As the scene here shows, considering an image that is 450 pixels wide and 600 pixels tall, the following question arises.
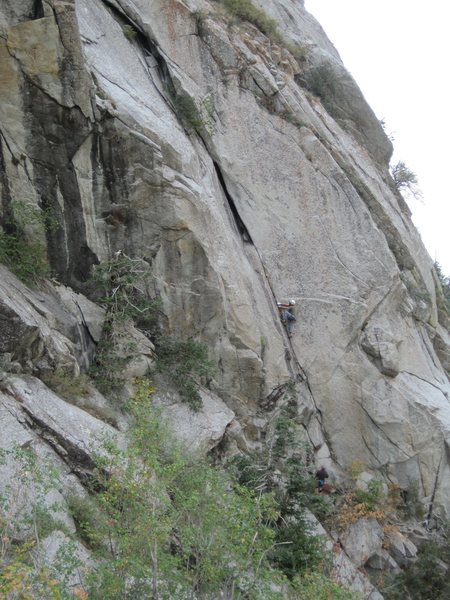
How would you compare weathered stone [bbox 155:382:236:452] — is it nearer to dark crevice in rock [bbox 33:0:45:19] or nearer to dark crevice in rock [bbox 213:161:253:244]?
dark crevice in rock [bbox 213:161:253:244]

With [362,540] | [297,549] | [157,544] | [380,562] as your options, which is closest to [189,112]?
[297,549]

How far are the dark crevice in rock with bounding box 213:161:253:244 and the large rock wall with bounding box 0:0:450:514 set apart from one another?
0.03 meters

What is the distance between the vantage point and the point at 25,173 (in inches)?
607

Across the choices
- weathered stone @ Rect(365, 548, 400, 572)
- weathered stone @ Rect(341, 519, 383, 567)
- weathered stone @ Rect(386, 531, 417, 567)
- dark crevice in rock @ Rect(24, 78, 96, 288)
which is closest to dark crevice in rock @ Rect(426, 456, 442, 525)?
weathered stone @ Rect(386, 531, 417, 567)

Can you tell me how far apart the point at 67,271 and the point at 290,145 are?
831cm

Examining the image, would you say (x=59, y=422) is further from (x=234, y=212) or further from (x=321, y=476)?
(x=234, y=212)

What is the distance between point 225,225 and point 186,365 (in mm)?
4314

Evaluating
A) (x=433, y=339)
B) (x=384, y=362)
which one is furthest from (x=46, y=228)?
(x=433, y=339)

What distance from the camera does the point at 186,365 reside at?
626 inches

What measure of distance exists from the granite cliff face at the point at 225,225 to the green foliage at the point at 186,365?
0.44m

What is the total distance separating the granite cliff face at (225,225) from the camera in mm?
15125

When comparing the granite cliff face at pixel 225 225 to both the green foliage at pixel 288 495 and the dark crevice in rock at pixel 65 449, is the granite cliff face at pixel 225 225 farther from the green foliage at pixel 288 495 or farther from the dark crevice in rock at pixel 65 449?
the green foliage at pixel 288 495

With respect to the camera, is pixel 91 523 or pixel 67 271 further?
pixel 67 271

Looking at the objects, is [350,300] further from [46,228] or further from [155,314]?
[46,228]
